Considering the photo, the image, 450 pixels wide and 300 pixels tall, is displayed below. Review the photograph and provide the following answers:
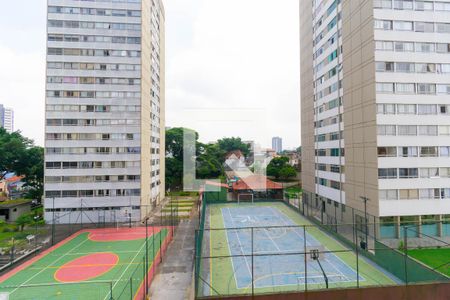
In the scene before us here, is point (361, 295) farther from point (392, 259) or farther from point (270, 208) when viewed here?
point (270, 208)

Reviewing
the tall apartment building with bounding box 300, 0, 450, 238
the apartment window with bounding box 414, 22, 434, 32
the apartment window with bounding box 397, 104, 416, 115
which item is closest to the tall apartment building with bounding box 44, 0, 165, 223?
the tall apartment building with bounding box 300, 0, 450, 238

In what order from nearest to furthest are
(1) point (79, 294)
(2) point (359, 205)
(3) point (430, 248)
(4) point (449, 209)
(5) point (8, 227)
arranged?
(1) point (79, 294)
(3) point (430, 248)
(4) point (449, 209)
(2) point (359, 205)
(5) point (8, 227)

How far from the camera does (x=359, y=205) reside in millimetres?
24422

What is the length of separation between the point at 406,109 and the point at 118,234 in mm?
28149

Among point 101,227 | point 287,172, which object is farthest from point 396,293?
point 287,172

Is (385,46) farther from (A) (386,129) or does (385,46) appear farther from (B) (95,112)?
(B) (95,112)

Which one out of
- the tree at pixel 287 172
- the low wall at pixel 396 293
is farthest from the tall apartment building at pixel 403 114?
the tree at pixel 287 172

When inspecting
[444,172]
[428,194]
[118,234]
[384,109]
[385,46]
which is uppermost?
[385,46]

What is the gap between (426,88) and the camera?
2298 cm

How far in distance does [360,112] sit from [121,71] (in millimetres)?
25758

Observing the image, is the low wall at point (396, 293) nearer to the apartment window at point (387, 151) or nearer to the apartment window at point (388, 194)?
the apartment window at point (388, 194)

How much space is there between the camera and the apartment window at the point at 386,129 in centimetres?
2250

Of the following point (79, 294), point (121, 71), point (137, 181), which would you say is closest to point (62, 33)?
point (121, 71)

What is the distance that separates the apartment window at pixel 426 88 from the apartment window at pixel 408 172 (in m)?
6.53
